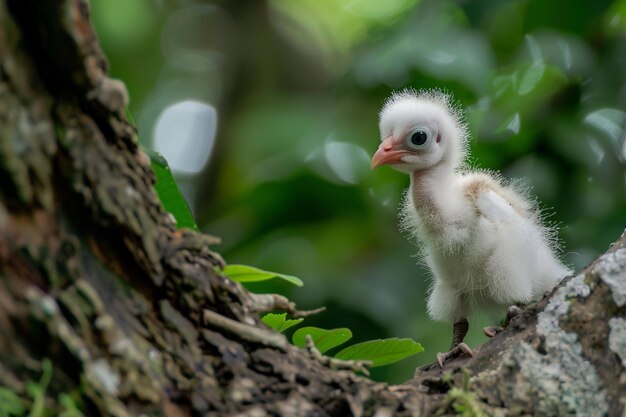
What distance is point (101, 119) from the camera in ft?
3.04

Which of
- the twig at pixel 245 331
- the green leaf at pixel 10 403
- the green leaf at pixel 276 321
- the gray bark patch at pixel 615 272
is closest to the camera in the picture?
the green leaf at pixel 10 403

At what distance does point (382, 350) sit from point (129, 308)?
521 millimetres

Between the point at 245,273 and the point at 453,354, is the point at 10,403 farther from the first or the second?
the point at 453,354

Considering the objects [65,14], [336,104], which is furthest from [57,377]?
[336,104]

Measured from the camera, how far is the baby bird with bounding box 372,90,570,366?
187 centimetres

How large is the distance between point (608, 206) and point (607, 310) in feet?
6.11

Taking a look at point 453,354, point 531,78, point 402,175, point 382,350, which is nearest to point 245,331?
point 382,350

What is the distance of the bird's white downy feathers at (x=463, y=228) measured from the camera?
1869mm

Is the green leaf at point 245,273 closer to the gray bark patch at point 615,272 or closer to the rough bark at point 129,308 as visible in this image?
the rough bark at point 129,308

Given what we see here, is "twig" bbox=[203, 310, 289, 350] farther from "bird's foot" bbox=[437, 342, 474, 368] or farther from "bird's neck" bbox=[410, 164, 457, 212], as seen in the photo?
"bird's neck" bbox=[410, 164, 457, 212]

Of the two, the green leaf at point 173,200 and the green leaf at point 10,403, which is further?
the green leaf at point 173,200

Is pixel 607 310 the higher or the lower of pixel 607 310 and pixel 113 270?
the higher

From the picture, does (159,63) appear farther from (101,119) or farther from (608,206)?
(101,119)

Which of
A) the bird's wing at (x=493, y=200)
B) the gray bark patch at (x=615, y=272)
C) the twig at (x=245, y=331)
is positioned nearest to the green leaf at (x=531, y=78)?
the bird's wing at (x=493, y=200)
